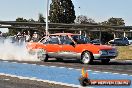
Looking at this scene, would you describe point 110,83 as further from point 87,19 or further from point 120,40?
point 87,19

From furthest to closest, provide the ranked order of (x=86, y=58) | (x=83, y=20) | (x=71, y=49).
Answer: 1. (x=83, y=20)
2. (x=71, y=49)
3. (x=86, y=58)

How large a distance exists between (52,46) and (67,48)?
1229 millimetres

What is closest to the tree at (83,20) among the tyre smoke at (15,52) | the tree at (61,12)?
the tree at (61,12)

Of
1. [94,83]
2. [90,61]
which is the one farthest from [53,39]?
[94,83]

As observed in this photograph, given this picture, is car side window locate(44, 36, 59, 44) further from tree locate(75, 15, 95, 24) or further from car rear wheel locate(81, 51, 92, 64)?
tree locate(75, 15, 95, 24)

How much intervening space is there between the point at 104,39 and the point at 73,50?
78.0 meters

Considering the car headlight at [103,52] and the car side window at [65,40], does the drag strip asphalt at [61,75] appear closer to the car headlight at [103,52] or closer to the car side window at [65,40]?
the car headlight at [103,52]

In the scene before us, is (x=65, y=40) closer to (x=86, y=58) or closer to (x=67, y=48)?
(x=67, y=48)

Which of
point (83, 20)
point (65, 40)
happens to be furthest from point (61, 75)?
point (83, 20)

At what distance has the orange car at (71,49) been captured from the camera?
22.1 metres

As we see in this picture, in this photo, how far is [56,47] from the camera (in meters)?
24.0

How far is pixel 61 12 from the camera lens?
376 feet

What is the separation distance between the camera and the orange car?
22109 millimetres

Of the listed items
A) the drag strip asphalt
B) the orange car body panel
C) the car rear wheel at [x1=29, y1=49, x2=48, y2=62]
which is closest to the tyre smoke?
the car rear wheel at [x1=29, y1=49, x2=48, y2=62]
